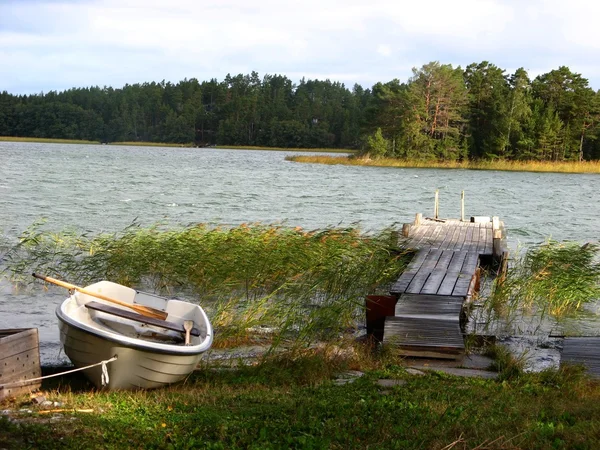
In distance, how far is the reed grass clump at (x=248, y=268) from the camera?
12064 mm

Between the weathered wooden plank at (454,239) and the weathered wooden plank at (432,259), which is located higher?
the weathered wooden plank at (432,259)

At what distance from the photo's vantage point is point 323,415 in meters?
6.25

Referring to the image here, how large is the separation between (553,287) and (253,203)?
2335 cm

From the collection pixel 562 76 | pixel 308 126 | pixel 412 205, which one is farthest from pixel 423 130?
pixel 308 126

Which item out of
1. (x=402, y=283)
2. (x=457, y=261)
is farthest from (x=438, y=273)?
(x=457, y=261)

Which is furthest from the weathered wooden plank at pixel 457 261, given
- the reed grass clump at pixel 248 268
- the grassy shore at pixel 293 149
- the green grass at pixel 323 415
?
the grassy shore at pixel 293 149

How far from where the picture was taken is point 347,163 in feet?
266

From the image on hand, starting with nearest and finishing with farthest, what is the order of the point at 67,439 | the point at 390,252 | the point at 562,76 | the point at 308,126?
the point at 67,439
the point at 390,252
the point at 562,76
the point at 308,126

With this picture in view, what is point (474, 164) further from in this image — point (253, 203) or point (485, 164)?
point (253, 203)

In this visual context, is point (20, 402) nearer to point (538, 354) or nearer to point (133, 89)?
point (538, 354)

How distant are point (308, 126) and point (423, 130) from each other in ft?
215

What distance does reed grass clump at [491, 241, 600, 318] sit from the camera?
1246 centimetres

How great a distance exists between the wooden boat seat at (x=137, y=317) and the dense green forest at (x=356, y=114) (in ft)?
231

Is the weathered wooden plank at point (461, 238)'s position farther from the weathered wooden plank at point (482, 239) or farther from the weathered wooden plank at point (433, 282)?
the weathered wooden plank at point (433, 282)
